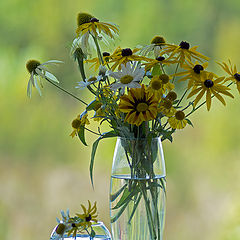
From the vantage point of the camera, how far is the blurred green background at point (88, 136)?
1.62m

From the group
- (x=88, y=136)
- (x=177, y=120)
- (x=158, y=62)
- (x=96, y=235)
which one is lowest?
(x=96, y=235)

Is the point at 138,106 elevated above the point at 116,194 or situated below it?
above

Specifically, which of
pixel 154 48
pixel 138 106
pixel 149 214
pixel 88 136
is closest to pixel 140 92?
pixel 138 106

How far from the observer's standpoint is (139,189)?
95 centimetres

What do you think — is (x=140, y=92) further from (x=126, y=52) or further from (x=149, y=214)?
(x=149, y=214)

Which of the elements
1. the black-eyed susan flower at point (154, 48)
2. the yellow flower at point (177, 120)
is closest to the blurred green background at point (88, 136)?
the black-eyed susan flower at point (154, 48)

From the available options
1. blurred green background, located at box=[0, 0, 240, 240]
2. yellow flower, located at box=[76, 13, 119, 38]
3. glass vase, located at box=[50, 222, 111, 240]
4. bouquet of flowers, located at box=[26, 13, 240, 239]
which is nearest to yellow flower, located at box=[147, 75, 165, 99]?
bouquet of flowers, located at box=[26, 13, 240, 239]

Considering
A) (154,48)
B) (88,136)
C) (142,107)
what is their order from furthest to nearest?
(88,136), (154,48), (142,107)

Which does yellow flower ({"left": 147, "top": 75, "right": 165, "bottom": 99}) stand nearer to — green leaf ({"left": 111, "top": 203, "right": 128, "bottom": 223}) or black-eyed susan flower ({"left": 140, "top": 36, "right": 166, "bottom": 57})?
black-eyed susan flower ({"left": 140, "top": 36, "right": 166, "bottom": 57})

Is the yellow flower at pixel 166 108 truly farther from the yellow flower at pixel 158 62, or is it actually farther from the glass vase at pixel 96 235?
the glass vase at pixel 96 235

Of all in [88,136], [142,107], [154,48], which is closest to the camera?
[142,107]

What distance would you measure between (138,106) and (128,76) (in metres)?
0.06

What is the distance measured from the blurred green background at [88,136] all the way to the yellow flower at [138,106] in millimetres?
745

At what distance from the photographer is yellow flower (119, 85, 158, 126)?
0.87 m
